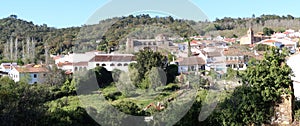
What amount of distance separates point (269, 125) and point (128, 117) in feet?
6.23

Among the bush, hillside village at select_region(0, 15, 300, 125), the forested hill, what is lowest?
the bush

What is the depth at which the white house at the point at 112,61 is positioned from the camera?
13.0m

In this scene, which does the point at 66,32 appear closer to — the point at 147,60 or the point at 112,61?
the point at 112,61

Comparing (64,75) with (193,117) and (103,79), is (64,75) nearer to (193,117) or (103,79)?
(103,79)

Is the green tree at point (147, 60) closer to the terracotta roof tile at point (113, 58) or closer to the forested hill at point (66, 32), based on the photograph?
the terracotta roof tile at point (113, 58)

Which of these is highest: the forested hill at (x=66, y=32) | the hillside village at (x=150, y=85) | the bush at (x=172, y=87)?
the forested hill at (x=66, y=32)

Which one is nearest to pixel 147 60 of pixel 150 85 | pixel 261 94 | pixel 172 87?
pixel 172 87

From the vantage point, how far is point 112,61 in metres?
15.2

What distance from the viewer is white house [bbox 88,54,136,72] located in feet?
42.8

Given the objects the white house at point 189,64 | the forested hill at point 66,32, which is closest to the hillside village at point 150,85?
the white house at point 189,64

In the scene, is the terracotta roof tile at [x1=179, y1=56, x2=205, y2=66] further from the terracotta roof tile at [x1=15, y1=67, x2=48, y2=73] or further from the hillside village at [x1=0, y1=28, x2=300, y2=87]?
the terracotta roof tile at [x1=15, y1=67, x2=48, y2=73]

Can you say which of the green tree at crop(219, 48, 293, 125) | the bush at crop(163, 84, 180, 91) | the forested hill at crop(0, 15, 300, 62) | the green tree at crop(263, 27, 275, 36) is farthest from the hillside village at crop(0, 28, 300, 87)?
the green tree at crop(263, 27, 275, 36)

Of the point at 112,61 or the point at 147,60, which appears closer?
the point at 147,60

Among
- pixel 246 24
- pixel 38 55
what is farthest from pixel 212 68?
pixel 246 24
